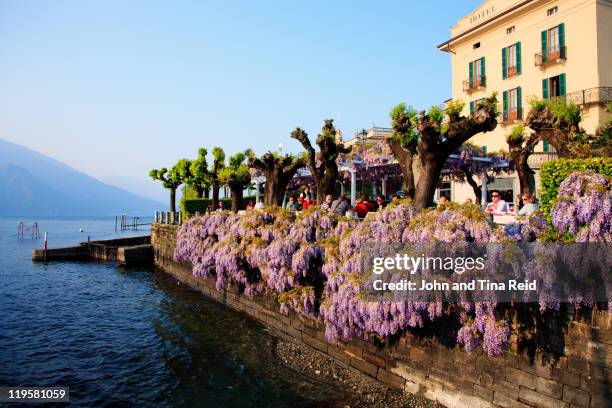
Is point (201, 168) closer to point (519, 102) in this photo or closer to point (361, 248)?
point (519, 102)

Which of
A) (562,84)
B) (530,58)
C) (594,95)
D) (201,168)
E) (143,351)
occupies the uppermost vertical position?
(530,58)

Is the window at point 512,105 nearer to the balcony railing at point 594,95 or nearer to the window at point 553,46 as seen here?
the window at point 553,46

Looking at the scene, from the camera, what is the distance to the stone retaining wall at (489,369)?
269 inches

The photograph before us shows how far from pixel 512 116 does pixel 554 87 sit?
318cm

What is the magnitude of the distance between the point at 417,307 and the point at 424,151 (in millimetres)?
6203

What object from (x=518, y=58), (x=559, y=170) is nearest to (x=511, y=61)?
(x=518, y=58)

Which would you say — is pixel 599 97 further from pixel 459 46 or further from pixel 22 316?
pixel 22 316

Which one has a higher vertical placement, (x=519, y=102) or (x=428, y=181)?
(x=519, y=102)

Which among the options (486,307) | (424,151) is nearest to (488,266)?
(486,307)

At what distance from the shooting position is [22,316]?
59.7ft

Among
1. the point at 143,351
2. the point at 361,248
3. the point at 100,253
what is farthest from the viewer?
the point at 100,253

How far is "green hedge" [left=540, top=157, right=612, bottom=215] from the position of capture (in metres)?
8.50

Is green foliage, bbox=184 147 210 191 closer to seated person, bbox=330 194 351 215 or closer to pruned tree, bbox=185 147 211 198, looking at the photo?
pruned tree, bbox=185 147 211 198

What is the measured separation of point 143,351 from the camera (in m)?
13.8
